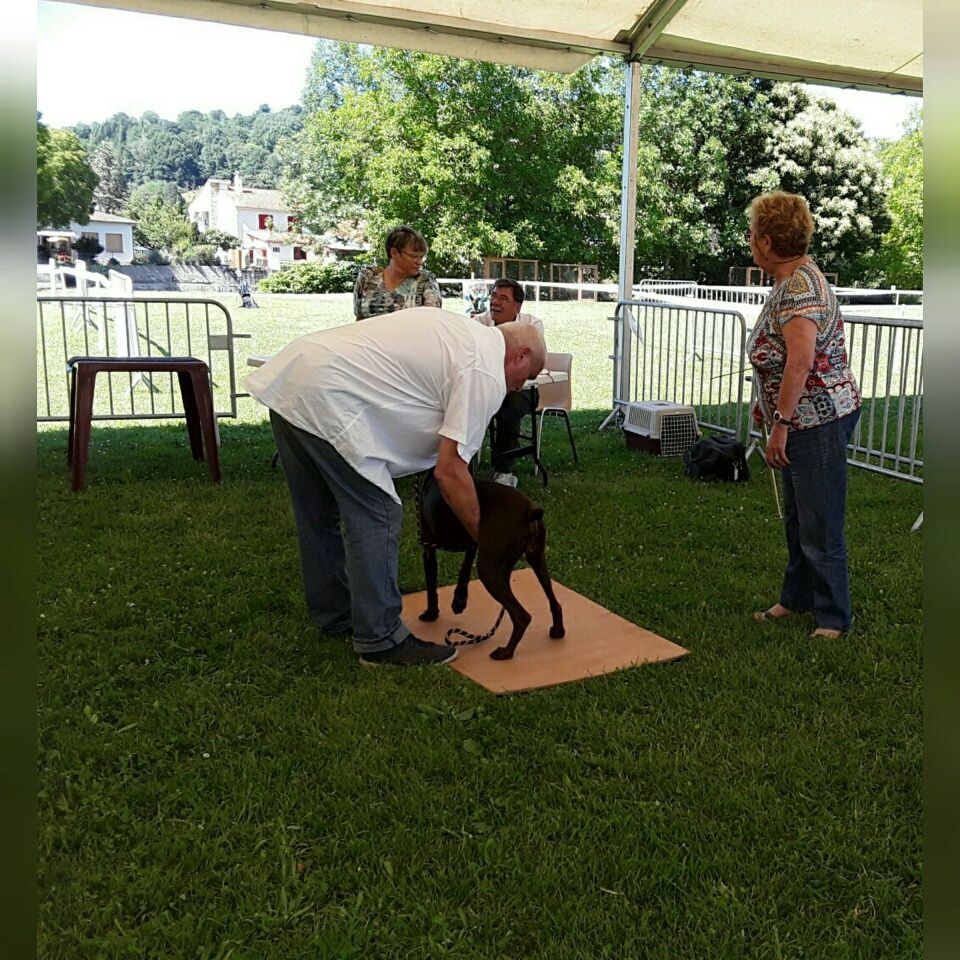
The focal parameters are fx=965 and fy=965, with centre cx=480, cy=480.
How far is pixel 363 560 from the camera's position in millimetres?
3918

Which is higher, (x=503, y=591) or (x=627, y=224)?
(x=627, y=224)

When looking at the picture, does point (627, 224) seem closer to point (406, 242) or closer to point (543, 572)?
point (406, 242)

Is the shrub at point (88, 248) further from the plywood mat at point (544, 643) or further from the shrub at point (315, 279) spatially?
the plywood mat at point (544, 643)

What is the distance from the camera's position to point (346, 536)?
3.95 m

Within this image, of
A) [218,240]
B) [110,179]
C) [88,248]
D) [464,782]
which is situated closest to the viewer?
[464,782]

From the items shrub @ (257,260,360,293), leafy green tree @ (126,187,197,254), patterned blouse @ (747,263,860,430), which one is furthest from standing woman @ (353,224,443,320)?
leafy green tree @ (126,187,197,254)

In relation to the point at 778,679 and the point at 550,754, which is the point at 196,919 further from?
the point at 778,679

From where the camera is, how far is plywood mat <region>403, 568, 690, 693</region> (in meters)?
3.99

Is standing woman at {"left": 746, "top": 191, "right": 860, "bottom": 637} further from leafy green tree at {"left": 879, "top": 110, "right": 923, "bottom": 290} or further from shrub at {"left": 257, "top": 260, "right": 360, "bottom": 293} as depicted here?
shrub at {"left": 257, "top": 260, "right": 360, "bottom": 293}

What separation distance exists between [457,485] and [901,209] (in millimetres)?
33071

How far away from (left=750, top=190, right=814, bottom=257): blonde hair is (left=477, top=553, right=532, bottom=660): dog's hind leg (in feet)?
5.69

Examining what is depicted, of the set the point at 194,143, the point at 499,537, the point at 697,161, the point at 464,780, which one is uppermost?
the point at 194,143

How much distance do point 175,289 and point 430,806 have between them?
4264cm

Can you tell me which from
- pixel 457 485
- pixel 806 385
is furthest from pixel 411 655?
pixel 806 385
